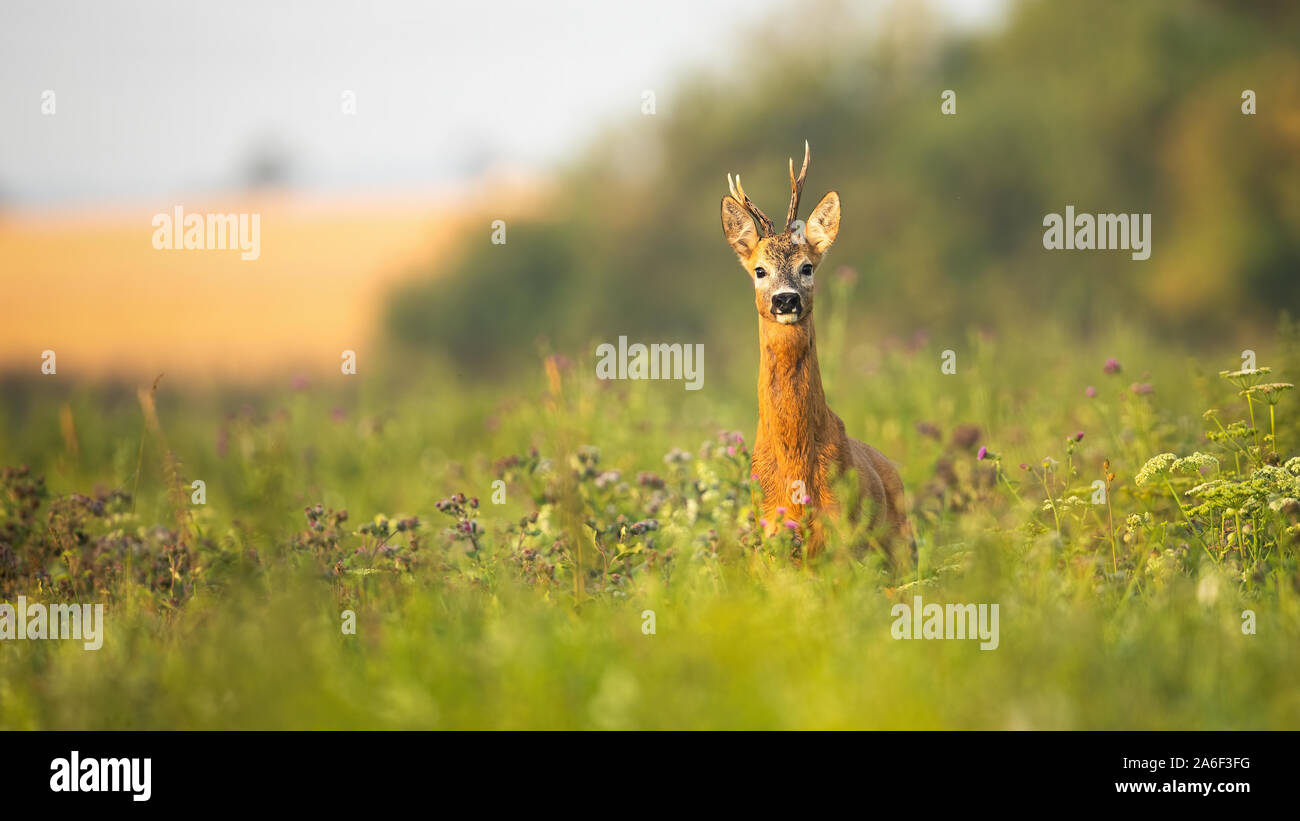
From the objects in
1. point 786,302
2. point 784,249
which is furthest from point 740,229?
point 786,302

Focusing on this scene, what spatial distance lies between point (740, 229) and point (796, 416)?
1196 mm

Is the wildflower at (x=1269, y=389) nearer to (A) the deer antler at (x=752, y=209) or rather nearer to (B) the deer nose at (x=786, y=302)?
(B) the deer nose at (x=786, y=302)

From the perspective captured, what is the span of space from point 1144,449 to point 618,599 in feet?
11.1

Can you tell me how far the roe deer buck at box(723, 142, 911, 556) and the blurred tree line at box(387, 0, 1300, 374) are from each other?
1243cm

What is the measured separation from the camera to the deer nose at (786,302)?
6.65 metres

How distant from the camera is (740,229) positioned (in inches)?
284

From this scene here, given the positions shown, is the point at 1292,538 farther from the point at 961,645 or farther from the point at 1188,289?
the point at 1188,289

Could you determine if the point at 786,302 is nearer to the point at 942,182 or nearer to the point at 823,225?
the point at 823,225

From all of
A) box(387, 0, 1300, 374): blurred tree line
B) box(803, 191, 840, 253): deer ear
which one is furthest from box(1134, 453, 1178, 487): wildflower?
box(387, 0, 1300, 374): blurred tree line

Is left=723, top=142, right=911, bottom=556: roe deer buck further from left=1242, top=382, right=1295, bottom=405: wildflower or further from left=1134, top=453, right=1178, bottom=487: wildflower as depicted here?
left=1242, top=382, right=1295, bottom=405: wildflower

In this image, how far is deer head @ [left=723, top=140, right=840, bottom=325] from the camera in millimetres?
6707

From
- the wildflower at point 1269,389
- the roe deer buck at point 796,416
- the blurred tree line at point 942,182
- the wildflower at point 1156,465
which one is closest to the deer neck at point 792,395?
the roe deer buck at point 796,416

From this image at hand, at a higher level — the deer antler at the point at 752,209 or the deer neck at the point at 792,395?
the deer antler at the point at 752,209
